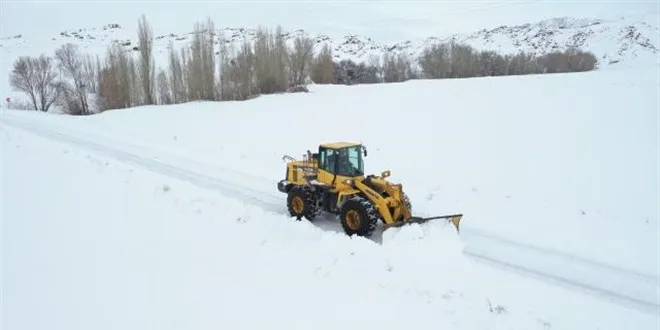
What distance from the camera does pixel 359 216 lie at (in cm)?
998

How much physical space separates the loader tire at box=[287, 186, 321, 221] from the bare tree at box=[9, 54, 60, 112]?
43185mm

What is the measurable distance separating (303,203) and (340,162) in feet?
4.54

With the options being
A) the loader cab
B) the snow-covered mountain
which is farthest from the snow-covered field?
the snow-covered mountain

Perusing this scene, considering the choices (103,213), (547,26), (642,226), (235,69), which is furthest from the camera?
(547,26)

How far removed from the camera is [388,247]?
367 inches

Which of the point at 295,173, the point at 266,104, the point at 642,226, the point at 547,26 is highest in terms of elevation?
the point at 547,26

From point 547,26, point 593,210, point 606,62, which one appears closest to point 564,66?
point 606,62

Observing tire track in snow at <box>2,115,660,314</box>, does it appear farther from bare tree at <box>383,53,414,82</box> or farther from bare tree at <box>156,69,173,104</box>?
bare tree at <box>383,53,414,82</box>

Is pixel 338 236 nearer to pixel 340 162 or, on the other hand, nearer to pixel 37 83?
pixel 340 162

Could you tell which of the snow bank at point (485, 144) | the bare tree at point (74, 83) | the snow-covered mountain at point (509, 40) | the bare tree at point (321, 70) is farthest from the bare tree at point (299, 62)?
the snow-covered mountain at point (509, 40)

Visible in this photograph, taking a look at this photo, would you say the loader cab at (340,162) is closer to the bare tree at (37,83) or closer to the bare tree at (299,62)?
the bare tree at (299,62)

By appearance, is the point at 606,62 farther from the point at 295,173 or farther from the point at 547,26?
the point at 295,173

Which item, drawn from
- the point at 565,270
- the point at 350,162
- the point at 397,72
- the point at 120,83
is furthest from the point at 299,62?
the point at 565,270

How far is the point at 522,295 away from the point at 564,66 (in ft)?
209
